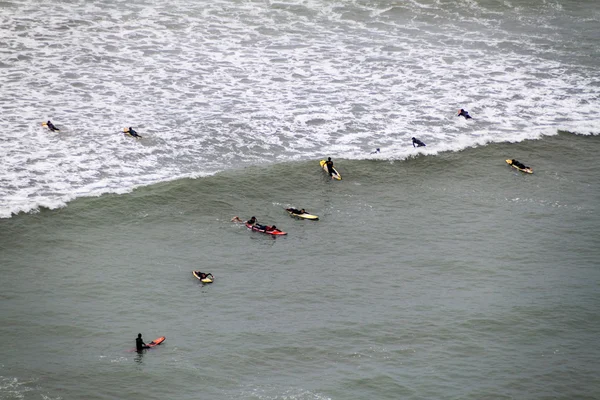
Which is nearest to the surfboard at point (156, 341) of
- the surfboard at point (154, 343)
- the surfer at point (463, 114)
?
the surfboard at point (154, 343)

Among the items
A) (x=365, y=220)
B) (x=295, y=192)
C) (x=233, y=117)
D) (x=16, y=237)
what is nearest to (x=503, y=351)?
(x=365, y=220)

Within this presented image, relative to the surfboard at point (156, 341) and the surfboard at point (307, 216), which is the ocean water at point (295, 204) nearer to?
the surfboard at point (156, 341)

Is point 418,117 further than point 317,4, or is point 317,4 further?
point 317,4

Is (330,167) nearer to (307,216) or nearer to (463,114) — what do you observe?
(307,216)

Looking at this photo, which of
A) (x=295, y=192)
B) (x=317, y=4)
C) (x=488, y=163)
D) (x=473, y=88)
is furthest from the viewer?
(x=317, y=4)

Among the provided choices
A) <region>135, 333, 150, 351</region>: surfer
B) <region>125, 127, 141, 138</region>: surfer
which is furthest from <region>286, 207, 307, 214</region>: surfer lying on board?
<region>135, 333, 150, 351</region>: surfer

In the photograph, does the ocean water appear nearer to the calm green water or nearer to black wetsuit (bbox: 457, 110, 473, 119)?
the calm green water

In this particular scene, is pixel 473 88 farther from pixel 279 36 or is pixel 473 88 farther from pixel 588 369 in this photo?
pixel 588 369
